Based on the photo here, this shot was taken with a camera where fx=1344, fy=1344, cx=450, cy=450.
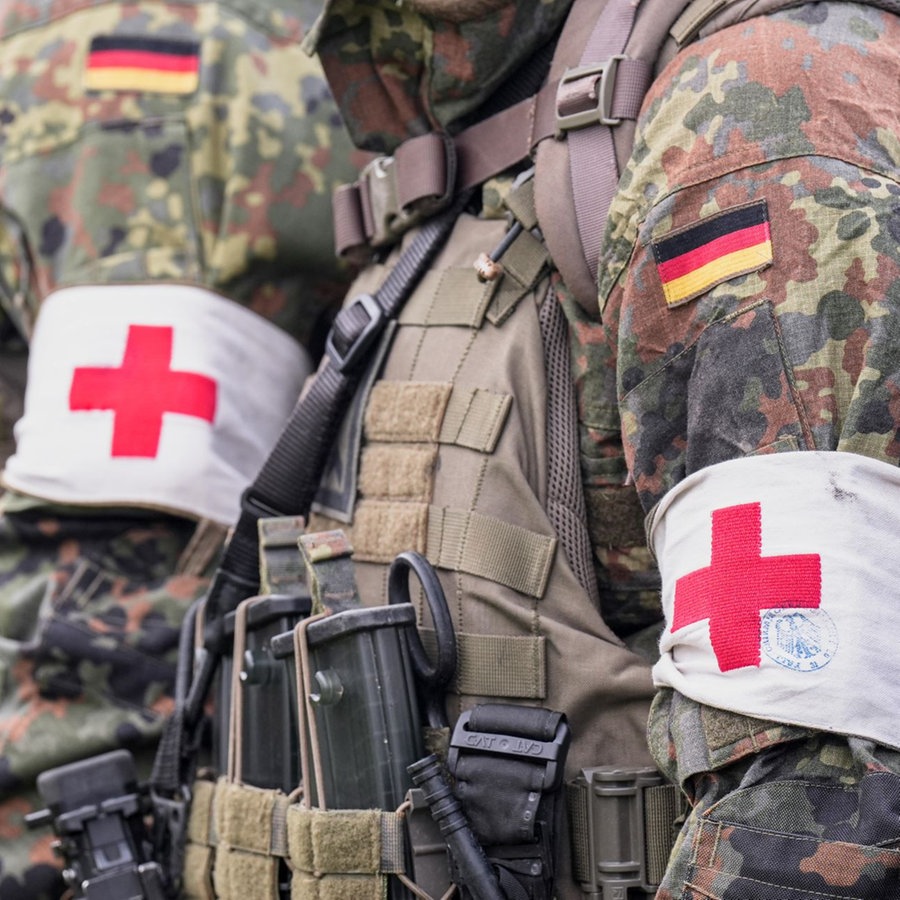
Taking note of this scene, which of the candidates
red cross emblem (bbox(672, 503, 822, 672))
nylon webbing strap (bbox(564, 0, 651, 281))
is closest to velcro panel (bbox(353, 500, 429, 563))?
nylon webbing strap (bbox(564, 0, 651, 281))

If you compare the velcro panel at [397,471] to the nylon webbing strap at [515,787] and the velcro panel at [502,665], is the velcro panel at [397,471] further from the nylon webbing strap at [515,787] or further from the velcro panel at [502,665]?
the nylon webbing strap at [515,787]

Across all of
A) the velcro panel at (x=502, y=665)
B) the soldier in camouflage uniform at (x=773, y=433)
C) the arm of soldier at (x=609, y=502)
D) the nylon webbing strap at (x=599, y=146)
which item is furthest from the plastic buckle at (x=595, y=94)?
the velcro panel at (x=502, y=665)

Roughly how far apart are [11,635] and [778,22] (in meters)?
1.67

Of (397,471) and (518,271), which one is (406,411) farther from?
(518,271)

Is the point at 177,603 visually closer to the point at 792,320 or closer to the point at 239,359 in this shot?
the point at 239,359

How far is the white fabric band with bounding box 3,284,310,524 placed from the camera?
2.29m

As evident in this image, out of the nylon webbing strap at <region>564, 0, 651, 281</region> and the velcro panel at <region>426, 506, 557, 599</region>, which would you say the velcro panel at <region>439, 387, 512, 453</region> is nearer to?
the velcro panel at <region>426, 506, 557, 599</region>

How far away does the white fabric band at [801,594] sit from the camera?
1.15m

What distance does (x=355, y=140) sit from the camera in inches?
76.0

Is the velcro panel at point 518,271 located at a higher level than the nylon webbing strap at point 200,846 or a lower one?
higher

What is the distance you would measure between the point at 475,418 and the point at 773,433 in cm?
49

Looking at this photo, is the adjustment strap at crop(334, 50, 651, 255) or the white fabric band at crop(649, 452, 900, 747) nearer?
the white fabric band at crop(649, 452, 900, 747)

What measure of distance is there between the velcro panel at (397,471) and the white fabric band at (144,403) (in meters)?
0.61

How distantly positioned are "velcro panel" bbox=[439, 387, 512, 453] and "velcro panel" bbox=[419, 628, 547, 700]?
0.23m
